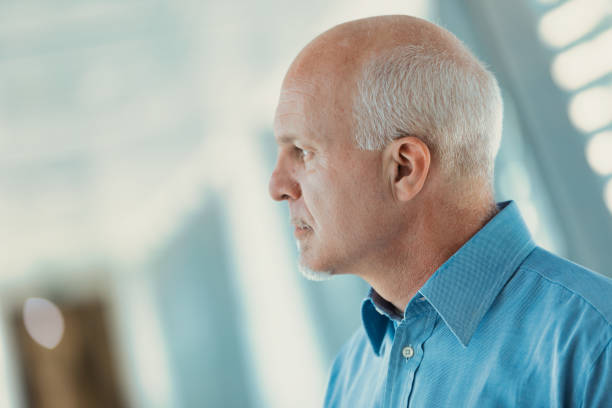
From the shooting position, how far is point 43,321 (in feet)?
39.9

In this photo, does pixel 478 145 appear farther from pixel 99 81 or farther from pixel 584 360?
pixel 99 81

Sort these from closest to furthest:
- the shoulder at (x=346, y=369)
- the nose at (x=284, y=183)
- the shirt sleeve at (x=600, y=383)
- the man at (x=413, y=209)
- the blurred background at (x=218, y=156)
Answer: the shirt sleeve at (x=600, y=383)
the man at (x=413, y=209)
the nose at (x=284, y=183)
the shoulder at (x=346, y=369)
the blurred background at (x=218, y=156)

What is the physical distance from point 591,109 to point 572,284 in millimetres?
824

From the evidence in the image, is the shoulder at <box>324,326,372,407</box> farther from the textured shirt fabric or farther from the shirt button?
the shirt button

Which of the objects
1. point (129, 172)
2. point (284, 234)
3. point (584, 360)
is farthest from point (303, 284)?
point (584, 360)

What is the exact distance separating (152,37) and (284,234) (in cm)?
158

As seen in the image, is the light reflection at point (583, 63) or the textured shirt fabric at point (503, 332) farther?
the light reflection at point (583, 63)

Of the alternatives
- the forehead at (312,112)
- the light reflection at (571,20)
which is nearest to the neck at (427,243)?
the forehead at (312,112)

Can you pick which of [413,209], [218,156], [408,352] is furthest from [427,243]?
[218,156]

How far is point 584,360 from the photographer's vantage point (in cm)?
86

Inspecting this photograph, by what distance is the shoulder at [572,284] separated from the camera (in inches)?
35.4

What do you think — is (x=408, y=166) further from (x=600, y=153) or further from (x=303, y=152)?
(x=600, y=153)

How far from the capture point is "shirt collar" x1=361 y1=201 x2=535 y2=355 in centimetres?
101

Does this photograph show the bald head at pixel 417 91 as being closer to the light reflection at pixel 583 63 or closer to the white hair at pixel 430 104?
the white hair at pixel 430 104
